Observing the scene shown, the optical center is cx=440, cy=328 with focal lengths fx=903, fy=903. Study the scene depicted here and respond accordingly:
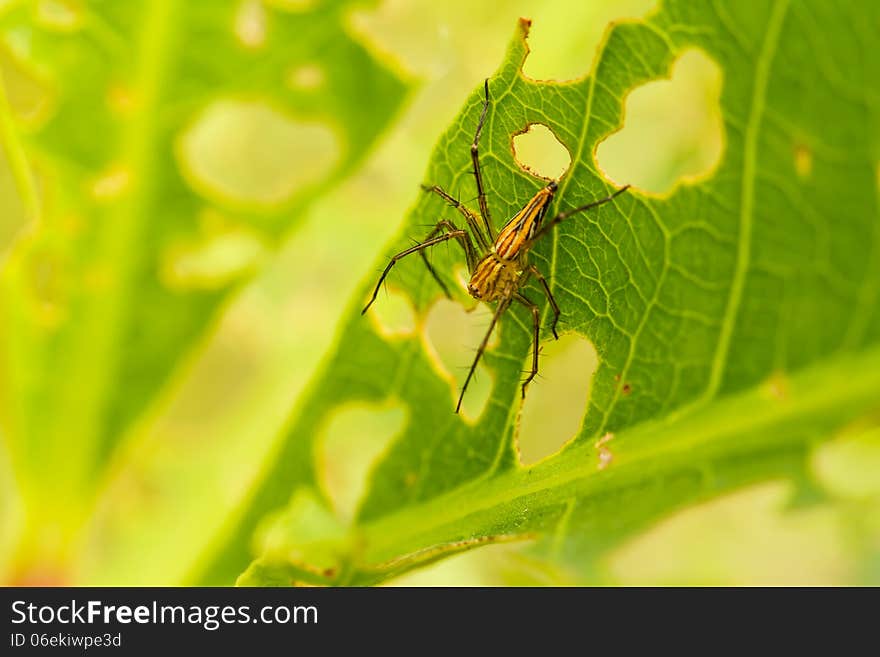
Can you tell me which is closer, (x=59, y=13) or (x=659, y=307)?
(x=659, y=307)

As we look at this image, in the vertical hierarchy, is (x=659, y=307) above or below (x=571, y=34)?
below

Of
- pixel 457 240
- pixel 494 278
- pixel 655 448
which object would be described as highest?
pixel 457 240

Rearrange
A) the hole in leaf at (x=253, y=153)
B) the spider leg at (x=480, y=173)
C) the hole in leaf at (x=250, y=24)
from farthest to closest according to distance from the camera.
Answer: the hole in leaf at (x=253, y=153) → the hole in leaf at (x=250, y=24) → the spider leg at (x=480, y=173)

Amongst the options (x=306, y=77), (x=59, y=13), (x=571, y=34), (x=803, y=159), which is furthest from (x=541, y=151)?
(x=59, y=13)

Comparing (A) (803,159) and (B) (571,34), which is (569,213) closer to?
(A) (803,159)

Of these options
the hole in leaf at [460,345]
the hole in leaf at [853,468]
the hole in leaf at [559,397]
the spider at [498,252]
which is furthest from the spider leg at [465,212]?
the hole in leaf at [853,468]

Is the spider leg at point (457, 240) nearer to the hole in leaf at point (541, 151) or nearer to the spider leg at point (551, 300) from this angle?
the spider leg at point (551, 300)

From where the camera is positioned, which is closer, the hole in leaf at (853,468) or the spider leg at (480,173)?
the spider leg at (480,173)
